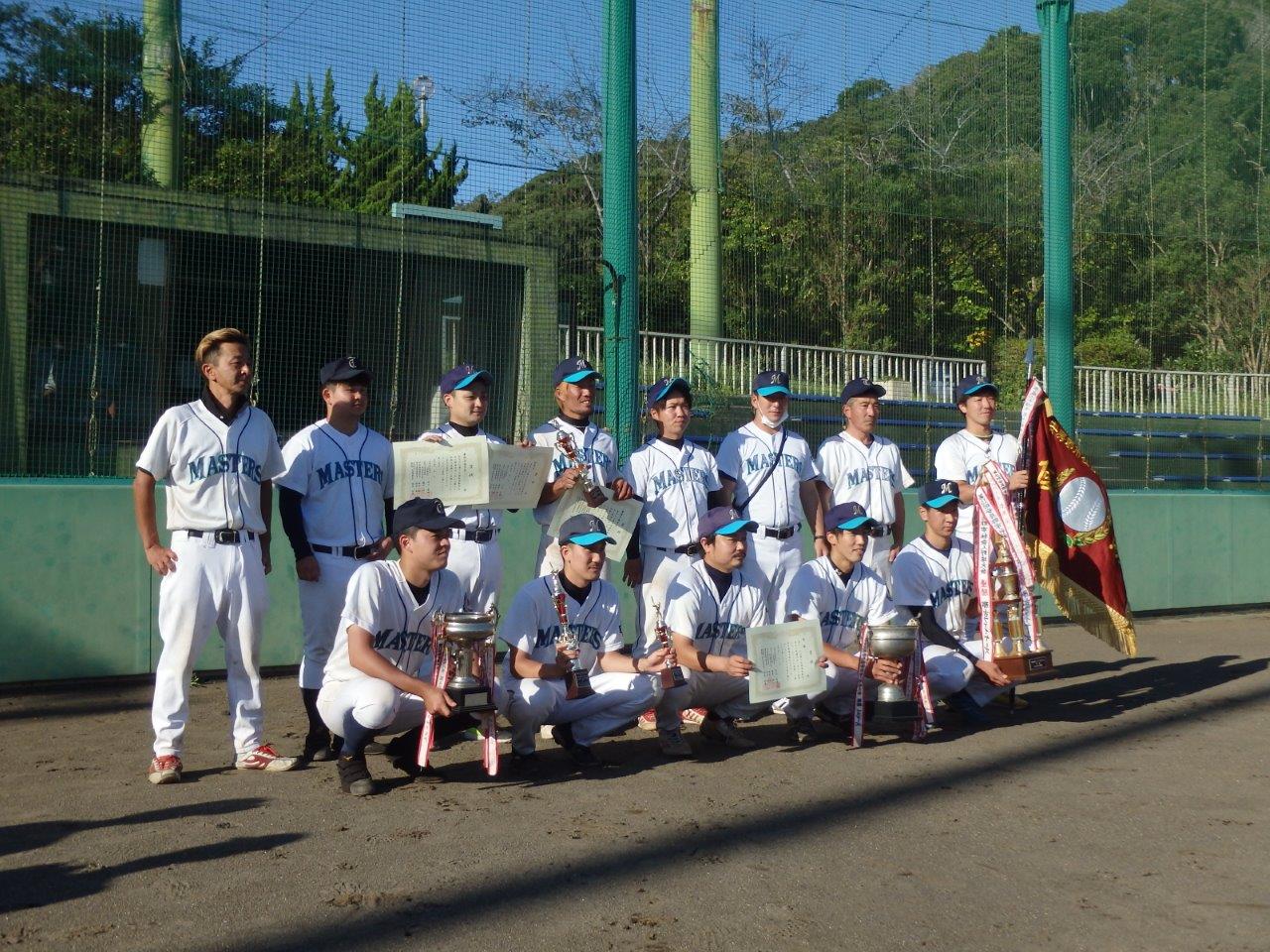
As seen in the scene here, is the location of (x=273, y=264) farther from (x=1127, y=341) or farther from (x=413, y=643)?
(x=1127, y=341)

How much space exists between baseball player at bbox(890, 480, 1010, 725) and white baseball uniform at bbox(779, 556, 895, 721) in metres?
0.47

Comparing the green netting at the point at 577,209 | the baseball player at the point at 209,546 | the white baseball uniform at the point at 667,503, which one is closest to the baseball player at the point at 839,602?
the white baseball uniform at the point at 667,503

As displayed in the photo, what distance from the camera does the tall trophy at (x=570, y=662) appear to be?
584 centimetres

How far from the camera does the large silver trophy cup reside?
5371mm

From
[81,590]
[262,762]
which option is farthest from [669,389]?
[81,590]

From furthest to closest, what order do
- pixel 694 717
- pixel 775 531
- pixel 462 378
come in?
pixel 775 531
pixel 694 717
pixel 462 378

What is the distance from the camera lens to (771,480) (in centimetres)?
751

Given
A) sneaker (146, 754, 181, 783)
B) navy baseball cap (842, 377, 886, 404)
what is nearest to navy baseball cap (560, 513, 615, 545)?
sneaker (146, 754, 181, 783)

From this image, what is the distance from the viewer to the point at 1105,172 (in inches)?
511

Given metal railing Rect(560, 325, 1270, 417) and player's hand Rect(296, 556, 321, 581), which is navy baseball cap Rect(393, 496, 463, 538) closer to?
player's hand Rect(296, 556, 321, 581)

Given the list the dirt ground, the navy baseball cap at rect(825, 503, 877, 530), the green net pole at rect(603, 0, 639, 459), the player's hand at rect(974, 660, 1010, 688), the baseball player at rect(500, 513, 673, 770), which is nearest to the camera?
the dirt ground

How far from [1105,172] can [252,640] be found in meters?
10.3

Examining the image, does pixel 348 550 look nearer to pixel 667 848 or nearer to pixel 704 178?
pixel 667 848

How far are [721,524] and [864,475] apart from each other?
70.5 inches
